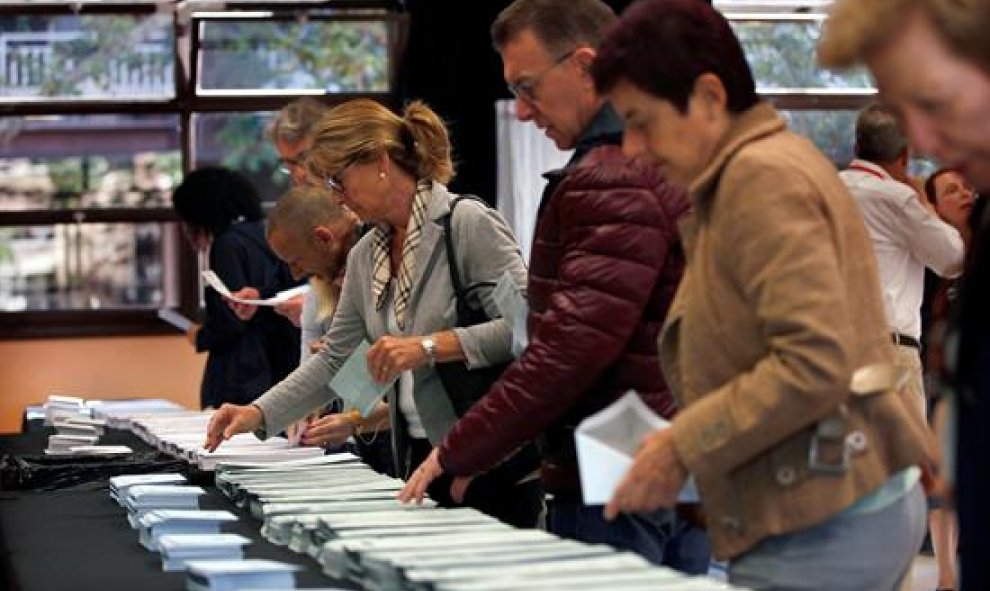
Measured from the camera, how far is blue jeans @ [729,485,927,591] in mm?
2492

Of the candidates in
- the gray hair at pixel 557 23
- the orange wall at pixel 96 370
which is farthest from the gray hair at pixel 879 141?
the orange wall at pixel 96 370

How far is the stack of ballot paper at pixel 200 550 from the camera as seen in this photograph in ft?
9.68

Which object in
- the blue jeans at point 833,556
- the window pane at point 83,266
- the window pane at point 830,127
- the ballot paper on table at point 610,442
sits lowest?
the window pane at point 83,266

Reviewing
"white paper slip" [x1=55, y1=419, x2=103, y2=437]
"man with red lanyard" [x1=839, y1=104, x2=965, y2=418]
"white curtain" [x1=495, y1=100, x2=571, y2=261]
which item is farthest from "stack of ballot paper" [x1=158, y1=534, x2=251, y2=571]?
"white curtain" [x1=495, y1=100, x2=571, y2=261]

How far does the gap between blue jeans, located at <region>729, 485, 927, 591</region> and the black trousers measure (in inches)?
48.2

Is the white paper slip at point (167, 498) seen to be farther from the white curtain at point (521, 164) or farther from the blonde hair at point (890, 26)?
the white curtain at point (521, 164)

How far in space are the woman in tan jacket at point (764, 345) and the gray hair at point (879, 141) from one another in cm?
326

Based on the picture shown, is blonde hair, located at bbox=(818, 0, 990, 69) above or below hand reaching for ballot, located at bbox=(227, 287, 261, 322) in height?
above

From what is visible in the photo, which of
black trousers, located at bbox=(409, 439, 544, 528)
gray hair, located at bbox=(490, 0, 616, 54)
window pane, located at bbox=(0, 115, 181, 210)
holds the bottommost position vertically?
window pane, located at bbox=(0, 115, 181, 210)

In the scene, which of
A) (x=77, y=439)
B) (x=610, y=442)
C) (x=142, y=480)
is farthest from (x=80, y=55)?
(x=610, y=442)

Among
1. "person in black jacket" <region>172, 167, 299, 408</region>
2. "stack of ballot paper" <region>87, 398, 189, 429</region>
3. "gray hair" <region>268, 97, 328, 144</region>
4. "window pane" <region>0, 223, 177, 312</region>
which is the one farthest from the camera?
"window pane" <region>0, 223, 177, 312</region>

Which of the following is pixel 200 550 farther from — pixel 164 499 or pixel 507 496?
pixel 507 496

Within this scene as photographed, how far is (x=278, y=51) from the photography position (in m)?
10.2

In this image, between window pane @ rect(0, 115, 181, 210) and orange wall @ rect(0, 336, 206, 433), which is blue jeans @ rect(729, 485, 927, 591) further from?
window pane @ rect(0, 115, 181, 210)
